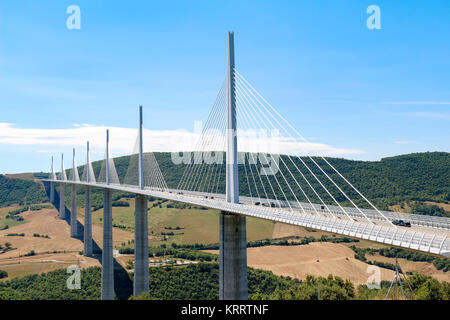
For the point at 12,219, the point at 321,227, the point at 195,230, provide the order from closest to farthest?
the point at 321,227 → the point at 195,230 → the point at 12,219

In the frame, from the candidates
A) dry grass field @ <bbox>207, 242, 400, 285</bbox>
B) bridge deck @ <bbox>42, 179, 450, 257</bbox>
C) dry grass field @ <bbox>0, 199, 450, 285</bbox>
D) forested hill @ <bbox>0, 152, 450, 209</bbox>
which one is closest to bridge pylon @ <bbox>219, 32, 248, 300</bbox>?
bridge deck @ <bbox>42, 179, 450, 257</bbox>

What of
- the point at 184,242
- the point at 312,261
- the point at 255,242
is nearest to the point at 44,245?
the point at 184,242

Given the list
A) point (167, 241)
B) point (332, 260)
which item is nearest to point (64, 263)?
point (167, 241)

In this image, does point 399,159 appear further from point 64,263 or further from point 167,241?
point 64,263

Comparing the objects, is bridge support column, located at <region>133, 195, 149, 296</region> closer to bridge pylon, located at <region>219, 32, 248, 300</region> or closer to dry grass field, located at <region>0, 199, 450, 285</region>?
bridge pylon, located at <region>219, 32, 248, 300</region>

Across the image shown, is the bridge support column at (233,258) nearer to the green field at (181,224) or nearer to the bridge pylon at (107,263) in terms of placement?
the bridge pylon at (107,263)

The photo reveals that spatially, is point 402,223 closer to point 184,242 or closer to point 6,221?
point 184,242
